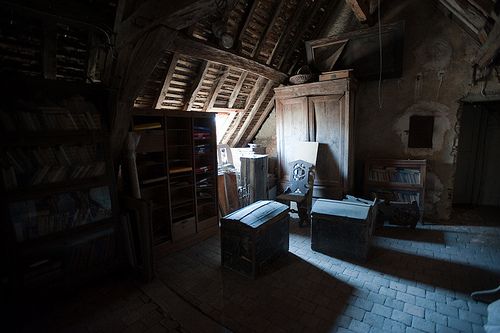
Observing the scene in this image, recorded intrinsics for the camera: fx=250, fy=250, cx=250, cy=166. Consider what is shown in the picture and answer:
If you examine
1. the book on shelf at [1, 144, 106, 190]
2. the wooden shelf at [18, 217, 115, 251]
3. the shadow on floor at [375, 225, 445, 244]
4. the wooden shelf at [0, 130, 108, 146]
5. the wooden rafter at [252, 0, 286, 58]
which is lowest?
the shadow on floor at [375, 225, 445, 244]

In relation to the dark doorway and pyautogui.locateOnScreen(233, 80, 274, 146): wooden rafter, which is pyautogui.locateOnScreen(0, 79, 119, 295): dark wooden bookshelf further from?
the dark doorway

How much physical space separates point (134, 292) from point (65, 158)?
1.63 m

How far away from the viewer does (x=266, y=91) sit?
5.56 metres

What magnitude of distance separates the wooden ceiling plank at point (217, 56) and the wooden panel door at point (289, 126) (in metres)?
0.69

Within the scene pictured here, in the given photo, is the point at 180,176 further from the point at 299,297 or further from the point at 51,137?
the point at 299,297

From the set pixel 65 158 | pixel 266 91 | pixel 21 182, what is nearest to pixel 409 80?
pixel 266 91

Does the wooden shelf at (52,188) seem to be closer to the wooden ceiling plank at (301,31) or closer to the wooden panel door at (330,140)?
the wooden panel door at (330,140)

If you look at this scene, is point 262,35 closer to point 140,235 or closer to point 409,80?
point 409,80

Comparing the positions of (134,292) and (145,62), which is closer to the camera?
(145,62)

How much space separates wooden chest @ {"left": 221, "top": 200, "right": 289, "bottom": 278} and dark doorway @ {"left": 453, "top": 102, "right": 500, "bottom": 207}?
4879 millimetres

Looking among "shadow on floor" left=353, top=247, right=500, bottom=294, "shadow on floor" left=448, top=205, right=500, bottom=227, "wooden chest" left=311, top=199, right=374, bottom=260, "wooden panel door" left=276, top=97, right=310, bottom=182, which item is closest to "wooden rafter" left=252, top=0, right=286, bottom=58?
"wooden panel door" left=276, top=97, right=310, bottom=182

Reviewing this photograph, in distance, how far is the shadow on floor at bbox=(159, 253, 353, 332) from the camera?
2.35m

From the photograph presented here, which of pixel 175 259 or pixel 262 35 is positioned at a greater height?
pixel 262 35

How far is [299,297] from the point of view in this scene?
8.80ft
